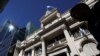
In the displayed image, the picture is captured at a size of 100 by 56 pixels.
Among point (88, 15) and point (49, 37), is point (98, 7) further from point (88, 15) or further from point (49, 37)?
point (49, 37)

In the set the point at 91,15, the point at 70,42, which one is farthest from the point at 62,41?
the point at 91,15

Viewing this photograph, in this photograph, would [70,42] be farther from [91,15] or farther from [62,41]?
[91,15]

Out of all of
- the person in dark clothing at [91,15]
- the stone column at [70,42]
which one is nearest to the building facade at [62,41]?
the stone column at [70,42]

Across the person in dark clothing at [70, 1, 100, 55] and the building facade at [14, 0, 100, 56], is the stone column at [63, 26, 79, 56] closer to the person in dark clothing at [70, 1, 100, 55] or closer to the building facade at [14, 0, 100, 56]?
the building facade at [14, 0, 100, 56]

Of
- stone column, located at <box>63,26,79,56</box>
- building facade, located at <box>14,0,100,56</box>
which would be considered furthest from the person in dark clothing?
stone column, located at <box>63,26,79,56</box>

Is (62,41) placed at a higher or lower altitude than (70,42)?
higher

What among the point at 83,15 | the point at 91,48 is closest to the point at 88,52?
the point at 91,48

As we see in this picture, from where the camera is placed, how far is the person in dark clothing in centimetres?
242

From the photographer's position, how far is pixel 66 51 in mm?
13523

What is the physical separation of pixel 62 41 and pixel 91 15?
12826 millimetres

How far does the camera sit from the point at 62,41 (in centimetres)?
1523

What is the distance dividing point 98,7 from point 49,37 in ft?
47.1

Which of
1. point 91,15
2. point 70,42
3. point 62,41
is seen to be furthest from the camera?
point 62,41

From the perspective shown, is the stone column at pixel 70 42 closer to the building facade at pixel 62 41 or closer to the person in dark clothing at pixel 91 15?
the building facade at pixel 62 41
